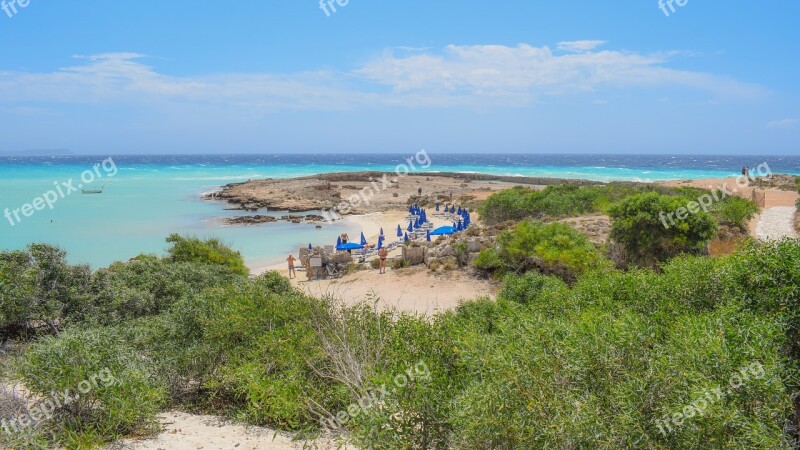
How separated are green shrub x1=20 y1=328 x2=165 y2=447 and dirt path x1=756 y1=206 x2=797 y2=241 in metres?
20.5

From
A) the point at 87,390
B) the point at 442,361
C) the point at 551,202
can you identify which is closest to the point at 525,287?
the point at 442,361

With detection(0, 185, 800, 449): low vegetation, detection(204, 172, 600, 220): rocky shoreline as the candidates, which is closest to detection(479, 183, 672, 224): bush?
detection(204, 172, 600, 220): rocky shoreline

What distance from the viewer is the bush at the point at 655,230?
16.6 metres

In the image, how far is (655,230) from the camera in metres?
17.1

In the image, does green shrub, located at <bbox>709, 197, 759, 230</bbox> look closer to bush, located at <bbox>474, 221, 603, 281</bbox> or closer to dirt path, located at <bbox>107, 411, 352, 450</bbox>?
bush, located at <bbox>474, 221, 603, 281</bbox>

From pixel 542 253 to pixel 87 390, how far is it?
13.9 metres

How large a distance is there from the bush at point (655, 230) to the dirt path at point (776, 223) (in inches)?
158

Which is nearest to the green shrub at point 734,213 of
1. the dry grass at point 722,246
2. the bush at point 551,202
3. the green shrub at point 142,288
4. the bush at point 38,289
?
the dry grass at point 722,246

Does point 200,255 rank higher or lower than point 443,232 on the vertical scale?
higher

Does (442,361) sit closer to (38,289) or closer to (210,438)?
(210,438)

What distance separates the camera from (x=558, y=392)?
488 centimetres

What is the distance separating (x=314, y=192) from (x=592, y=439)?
5379 centimetres

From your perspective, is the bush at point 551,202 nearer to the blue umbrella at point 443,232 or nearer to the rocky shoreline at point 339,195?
the blue umbrella at point 443,232

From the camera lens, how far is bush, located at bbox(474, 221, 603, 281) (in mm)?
16719
